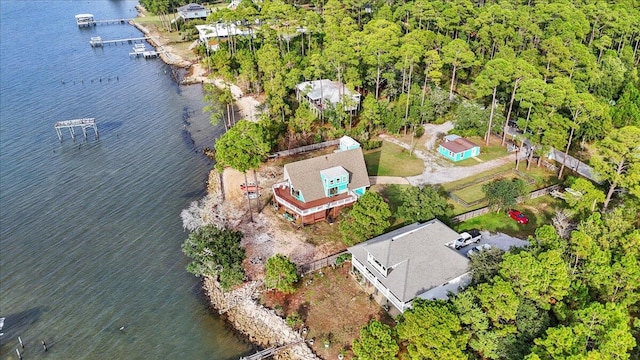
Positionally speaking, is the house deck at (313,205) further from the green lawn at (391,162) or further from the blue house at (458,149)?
the blue house at (458,149)

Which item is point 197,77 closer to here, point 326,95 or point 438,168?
point 326,95

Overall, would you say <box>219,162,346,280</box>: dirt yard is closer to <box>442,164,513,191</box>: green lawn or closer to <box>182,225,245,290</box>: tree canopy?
<box>182,225,245,290</box>: tree canopy

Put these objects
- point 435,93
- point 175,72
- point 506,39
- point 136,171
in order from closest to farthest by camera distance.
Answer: point 136,171, point 435,93, point 506,39, point 175,72

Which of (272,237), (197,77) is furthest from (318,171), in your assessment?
(197,77)

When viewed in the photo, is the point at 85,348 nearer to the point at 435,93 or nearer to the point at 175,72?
the point at 435,93

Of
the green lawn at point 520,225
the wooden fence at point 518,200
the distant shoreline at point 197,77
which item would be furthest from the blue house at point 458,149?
the distant shoreline at point 197,77

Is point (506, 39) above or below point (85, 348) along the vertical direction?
above

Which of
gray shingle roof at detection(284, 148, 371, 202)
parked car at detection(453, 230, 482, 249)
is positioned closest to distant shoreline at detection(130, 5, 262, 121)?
gray shingle roof at detection(284, 148, 371, 202)

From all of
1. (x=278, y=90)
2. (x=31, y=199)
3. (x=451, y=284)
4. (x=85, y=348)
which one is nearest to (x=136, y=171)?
(x=31, y=199)
